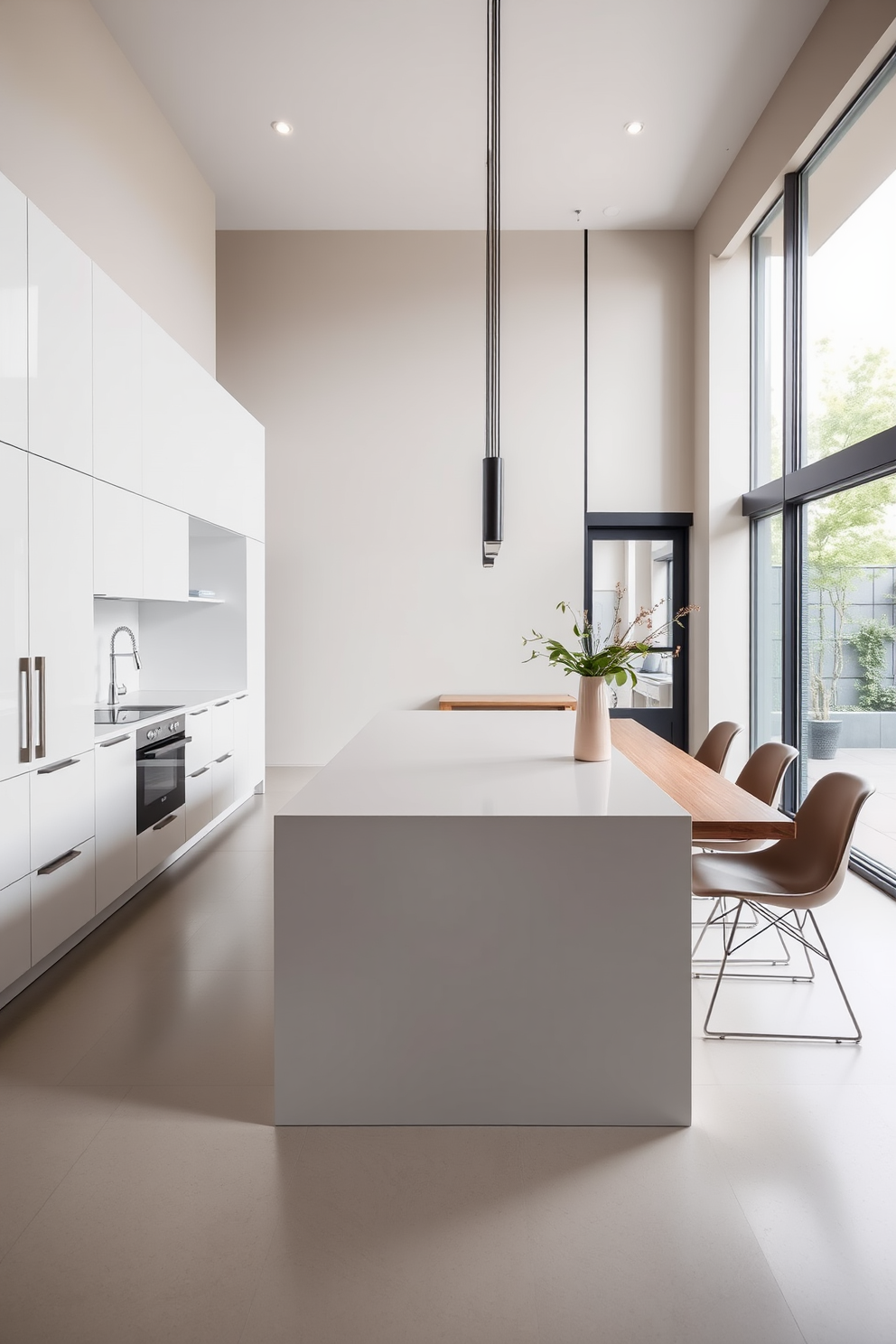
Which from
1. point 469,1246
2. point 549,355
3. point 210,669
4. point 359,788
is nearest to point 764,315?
point 549,355

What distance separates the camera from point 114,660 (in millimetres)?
4590

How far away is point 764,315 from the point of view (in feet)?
19.1

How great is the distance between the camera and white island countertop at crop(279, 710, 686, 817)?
6.95ft

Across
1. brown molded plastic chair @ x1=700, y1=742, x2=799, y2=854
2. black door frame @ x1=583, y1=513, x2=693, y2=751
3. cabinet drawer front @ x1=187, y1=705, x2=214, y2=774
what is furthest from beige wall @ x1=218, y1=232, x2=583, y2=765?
brown molded plastic chair @ x1=700, y1=742, x2=799, y2=854

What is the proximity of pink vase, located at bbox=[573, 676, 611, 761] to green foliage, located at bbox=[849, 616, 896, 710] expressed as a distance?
1894 mm

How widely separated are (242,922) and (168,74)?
4522 mm

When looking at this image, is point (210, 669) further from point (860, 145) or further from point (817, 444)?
point (860, 145)

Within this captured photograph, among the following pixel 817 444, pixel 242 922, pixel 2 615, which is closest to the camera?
pixel 2 615

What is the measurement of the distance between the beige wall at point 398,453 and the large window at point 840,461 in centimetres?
174

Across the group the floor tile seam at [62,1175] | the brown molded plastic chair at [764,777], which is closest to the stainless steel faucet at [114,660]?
the floor tile seam at [62,1175]

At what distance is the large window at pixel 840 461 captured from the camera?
3916 millimetres

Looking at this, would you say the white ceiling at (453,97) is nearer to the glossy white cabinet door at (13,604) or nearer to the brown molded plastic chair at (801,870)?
the glossy white cabinet door at (13,604)

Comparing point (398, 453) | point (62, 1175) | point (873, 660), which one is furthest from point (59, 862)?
point (398, 453)

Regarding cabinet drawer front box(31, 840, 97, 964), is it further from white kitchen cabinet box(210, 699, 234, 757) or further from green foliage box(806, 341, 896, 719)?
green foliage box(806, 341, 896, 719)
